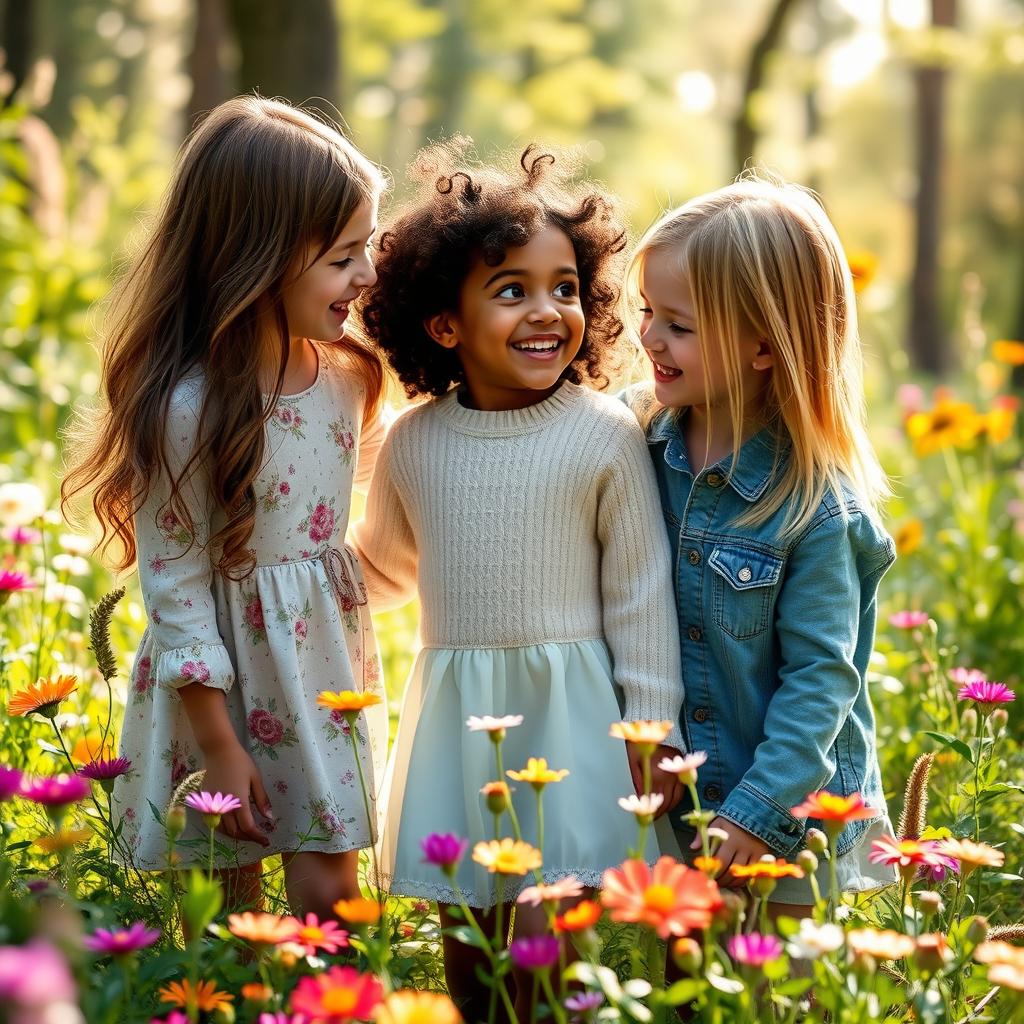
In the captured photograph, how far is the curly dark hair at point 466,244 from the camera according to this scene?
197 centimetres

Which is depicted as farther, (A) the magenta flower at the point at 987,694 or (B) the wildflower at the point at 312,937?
(A) the magenta flower at the point at 987,694

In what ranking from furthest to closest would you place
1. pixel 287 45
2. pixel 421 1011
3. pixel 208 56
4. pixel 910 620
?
pixel 208 56 → pixel 287 45 → pixel 910 620 → pixel 421 1011

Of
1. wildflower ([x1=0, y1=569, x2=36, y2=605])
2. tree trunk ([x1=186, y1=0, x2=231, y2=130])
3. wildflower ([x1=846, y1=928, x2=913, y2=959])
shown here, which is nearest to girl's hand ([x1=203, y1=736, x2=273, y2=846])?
wildflower ([x1=0, y1=569, x2=36, y2=605])

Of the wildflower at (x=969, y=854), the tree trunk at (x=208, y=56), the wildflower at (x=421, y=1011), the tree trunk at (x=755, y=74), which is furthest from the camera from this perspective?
the tree trunk at (x=208, y=56)

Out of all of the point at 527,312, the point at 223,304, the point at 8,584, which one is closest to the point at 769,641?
the point at 527,312

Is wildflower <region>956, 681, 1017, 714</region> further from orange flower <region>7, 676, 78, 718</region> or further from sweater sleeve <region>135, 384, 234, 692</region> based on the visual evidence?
orange flower <region>7, 676, 78, 718</region>

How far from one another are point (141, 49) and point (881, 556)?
77.2ft

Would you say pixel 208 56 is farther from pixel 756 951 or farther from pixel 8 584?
pixel 756 951

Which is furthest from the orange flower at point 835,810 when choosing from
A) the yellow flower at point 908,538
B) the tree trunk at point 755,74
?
the tree trunk at point 755,74

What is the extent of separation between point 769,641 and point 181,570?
866 millimetres

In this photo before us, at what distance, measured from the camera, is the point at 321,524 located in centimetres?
204

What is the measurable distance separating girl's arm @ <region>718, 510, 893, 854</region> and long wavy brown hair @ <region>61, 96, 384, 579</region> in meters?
0.80

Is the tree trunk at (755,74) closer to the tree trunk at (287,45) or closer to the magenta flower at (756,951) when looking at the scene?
the tree trunk at (287,45)

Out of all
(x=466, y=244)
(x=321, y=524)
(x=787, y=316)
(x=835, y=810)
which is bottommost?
(x=835, y=810)
